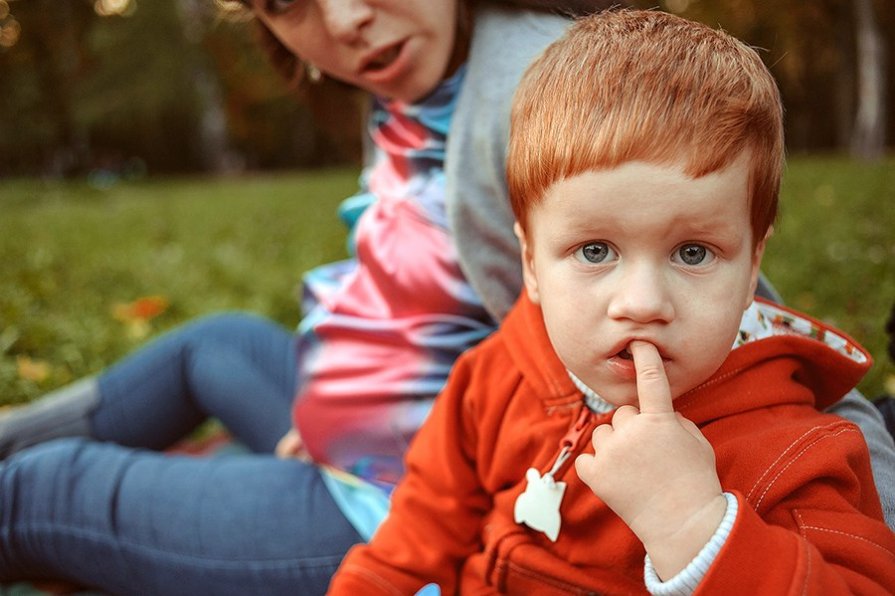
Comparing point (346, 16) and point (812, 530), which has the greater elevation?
point (346, 16)

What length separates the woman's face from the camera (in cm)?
152

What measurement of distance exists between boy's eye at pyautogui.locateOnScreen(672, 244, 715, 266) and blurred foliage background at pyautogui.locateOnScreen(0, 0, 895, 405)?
0.39 metres

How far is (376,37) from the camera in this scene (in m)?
1.54

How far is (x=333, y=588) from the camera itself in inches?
51.9

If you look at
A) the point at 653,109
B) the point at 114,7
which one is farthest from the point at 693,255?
the point at 114,7

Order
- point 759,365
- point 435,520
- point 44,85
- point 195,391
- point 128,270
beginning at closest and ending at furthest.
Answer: point 759,365 → point 435,520 → point 195,391 → point 128,270 → point 44,85

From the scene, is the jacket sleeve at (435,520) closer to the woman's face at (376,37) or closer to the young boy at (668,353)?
the young boy at (668,353)

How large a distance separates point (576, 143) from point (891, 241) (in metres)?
3.78

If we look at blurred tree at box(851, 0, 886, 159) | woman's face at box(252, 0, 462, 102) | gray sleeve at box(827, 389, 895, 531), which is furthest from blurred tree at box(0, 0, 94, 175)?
gray sleeve at box(827, 389, 895, 531)

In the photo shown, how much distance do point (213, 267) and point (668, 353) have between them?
4.01 metres

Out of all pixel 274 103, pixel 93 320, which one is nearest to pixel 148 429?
pixel 93 320

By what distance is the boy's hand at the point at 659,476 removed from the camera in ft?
3.09

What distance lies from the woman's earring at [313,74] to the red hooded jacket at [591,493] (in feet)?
3.14

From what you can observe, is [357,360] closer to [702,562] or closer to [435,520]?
[435,520]
